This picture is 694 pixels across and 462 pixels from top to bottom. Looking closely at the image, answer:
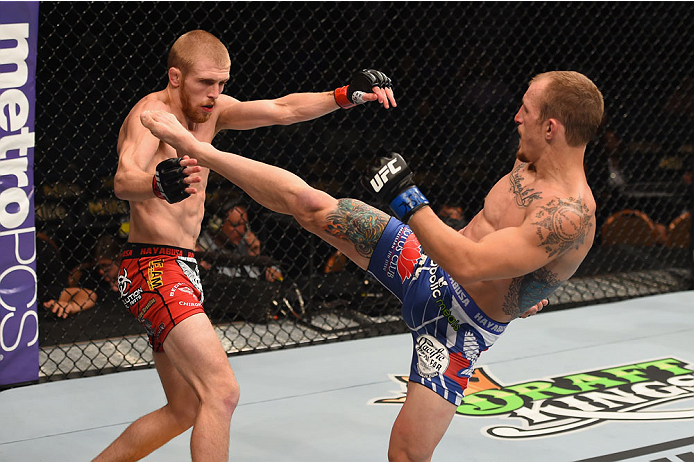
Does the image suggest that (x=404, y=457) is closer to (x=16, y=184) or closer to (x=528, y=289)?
(x=528, y=289)

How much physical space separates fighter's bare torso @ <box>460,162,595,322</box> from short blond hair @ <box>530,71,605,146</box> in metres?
0.12

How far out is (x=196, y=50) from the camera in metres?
1.90

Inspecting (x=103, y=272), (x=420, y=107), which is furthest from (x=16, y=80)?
(x=420, y=107)

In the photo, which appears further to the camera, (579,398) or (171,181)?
(579,398)

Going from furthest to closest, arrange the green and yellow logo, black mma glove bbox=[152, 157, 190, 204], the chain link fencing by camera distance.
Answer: the chain link fencing < the green and yellow logo < black mma glove bbox=[152, 157, 190, 204]

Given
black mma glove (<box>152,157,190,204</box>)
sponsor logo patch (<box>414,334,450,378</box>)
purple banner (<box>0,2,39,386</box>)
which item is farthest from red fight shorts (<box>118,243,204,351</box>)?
purple banner (<box>0,2,39,386</box>)

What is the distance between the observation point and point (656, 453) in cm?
229

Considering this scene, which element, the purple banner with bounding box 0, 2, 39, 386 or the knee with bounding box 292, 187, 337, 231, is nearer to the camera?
the knee with bounding box 292, 187, 337, 231

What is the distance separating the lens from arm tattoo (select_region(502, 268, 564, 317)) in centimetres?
170

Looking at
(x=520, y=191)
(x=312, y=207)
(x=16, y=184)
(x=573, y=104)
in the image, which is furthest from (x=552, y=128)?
(x=16, y=184)

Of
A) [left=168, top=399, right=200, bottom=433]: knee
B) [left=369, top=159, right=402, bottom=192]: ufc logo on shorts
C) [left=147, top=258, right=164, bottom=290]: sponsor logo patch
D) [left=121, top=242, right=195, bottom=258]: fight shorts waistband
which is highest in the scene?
[left=369, top=159, right=402, bottom=192]: ufc logo on shorts

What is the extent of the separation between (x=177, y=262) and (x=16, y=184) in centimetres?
124

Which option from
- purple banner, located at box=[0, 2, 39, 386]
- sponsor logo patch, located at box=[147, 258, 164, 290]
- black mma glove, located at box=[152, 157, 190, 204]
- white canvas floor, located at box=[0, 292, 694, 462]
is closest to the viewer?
black mma glove, located at box=[152, 157, 190, 204]

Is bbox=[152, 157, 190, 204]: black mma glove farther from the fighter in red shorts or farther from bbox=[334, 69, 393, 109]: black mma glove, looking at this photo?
bbox=[334, 69, 393, 109]: black mma glove
